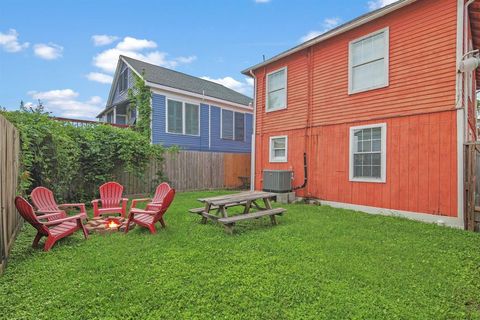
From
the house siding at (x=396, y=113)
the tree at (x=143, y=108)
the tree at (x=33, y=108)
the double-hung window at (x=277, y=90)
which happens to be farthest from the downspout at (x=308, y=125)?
the tree at (x=33, y=108)

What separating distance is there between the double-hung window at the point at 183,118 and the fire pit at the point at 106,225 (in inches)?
334

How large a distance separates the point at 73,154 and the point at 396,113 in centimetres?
899

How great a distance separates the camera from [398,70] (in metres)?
6.71

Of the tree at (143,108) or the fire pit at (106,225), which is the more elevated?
the tree at (143,108)

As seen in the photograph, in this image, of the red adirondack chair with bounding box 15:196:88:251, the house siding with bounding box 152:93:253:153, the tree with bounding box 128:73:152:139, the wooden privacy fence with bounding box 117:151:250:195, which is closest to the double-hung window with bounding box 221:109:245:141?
the house siding with bounding box 152:93:253:153

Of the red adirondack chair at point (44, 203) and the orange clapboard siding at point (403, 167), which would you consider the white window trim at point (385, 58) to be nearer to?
the orange clapboard siding at point (403, 167)

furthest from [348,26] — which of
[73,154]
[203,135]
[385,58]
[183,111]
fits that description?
[203,135]

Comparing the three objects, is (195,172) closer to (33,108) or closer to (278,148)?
(278,148)

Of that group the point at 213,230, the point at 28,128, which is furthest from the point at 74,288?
the point at 28,128

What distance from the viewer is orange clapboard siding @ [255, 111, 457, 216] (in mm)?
5836

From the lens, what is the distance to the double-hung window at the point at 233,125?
16219 millimetres

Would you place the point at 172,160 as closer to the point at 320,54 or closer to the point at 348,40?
the point at 320,54

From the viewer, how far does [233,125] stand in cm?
1672

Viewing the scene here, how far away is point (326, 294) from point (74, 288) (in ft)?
8.75
